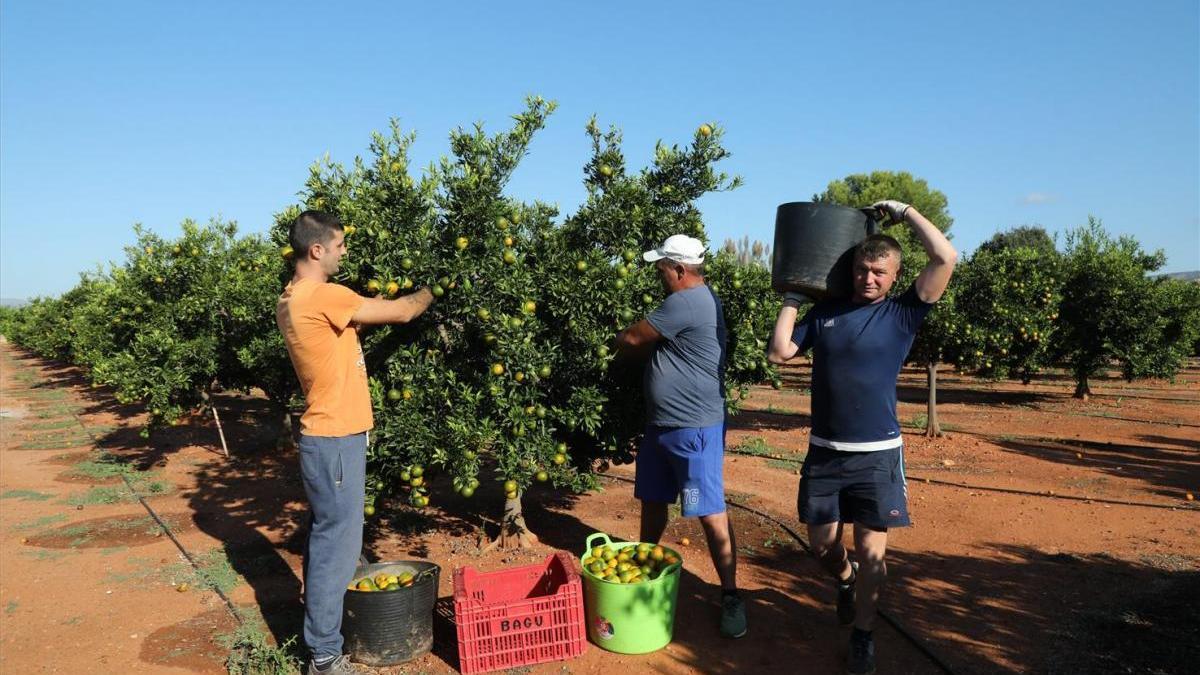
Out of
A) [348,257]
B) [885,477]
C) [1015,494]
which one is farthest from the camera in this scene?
[1015,494]

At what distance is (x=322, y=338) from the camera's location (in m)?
3.76

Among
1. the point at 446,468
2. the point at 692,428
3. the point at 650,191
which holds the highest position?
the point at 650,191

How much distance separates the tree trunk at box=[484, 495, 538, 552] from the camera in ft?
19.7

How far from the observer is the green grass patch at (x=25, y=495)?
29.2 feet

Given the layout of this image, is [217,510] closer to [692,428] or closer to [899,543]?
[692,428]

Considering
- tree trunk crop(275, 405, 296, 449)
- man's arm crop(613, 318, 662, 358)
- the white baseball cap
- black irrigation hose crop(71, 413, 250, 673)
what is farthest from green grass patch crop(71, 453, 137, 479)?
the white baseball cap

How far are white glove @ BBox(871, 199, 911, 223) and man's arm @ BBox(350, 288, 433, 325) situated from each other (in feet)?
8.87

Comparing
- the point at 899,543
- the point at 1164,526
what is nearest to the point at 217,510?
the point at 899,543

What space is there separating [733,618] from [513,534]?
2406 millimetres

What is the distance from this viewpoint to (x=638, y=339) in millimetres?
4312

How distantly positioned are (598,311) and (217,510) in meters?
5.71

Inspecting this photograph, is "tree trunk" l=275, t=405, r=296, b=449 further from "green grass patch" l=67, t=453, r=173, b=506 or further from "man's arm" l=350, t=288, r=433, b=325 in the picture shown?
"man's arm" l=350, t=288, r=433, b=325

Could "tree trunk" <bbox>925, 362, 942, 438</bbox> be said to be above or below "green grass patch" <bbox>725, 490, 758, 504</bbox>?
above

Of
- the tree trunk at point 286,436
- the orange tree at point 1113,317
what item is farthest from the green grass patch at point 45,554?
the orange tree at point 1113,317
